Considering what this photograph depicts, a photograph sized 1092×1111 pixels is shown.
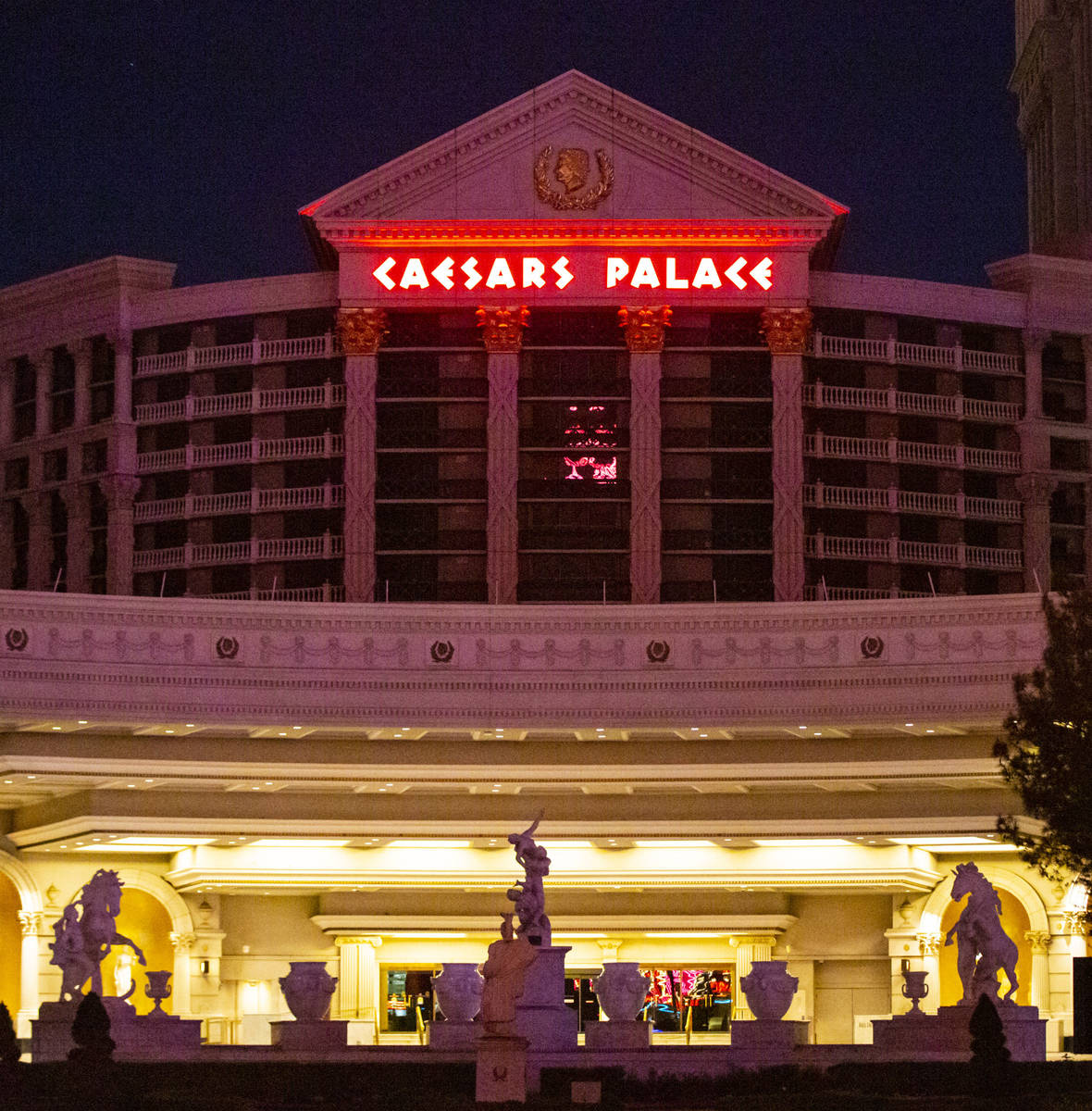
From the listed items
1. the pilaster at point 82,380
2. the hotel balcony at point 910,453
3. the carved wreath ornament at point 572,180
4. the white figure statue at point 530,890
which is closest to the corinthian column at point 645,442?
the carved wreath ornament at point 572,180

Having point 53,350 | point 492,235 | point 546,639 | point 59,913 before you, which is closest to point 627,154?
point 492,235

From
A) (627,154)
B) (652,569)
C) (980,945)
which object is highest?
(627,154)

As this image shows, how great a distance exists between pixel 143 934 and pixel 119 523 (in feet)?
67.0

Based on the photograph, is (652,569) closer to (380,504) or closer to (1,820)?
(380,504)

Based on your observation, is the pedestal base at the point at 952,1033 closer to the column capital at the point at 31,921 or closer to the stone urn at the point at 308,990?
the stone urn at the point at 308,990

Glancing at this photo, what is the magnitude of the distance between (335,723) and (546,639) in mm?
5541

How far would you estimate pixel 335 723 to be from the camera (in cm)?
5419

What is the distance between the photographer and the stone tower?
92750mm

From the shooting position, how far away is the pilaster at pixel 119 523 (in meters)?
79.4

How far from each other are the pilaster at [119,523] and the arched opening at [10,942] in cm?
1734

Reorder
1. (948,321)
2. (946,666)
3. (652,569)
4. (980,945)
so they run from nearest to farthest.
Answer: (980,945), (946,666), (652,569), (948,321)

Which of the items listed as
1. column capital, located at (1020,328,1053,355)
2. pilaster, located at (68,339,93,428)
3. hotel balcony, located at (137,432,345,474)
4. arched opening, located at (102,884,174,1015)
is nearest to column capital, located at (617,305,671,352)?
hotel balcony, located at (137,432,345,474)

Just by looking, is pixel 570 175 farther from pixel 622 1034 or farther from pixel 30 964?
pixel 622 1034

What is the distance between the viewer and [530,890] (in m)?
46.7
